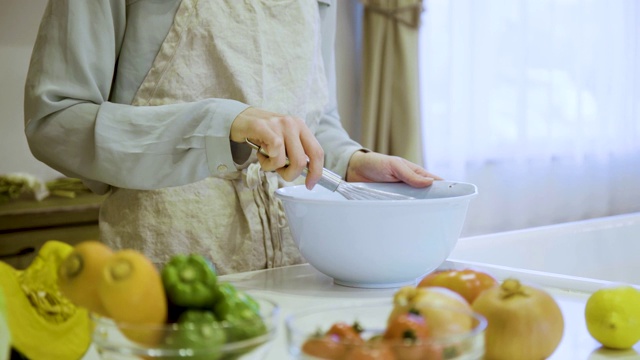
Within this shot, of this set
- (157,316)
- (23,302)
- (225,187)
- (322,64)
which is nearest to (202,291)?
(157,316)

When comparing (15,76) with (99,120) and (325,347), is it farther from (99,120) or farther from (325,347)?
(325,347)

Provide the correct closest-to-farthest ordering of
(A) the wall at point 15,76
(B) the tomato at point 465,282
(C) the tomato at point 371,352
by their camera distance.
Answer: (C) the tomato at point 371,352, (B) the tomato at point 465,282, (A) the wall at point 15,76

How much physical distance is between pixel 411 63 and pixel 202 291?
2331mm

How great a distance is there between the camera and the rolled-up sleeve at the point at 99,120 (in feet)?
3.57

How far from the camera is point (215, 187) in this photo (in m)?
1.23

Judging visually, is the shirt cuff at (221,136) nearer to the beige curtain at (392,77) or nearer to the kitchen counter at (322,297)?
the kitchen counter at (322,297)

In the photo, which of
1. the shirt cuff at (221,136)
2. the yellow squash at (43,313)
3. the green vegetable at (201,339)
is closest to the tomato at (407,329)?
the green vegetable at (201,339)

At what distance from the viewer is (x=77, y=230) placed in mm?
2385

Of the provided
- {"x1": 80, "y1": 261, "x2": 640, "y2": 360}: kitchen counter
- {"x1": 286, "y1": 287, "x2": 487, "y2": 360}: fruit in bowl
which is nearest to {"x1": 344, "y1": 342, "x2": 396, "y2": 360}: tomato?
{"x1": 286, "y1": 287, "x2": 487, "y2": 360}: fruit in bowl

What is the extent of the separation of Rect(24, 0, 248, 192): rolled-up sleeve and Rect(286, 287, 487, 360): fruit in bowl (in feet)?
1.63

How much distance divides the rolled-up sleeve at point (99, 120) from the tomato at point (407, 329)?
0.55m

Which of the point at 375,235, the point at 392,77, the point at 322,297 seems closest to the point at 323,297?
the point at 322,297

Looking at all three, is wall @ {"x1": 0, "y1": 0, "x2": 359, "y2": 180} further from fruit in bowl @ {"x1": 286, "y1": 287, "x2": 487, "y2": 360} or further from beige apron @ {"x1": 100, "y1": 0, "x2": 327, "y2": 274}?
fruit in bowl @ {"x1": 286, "y1": 287, "x2": 487, "y2": 360}

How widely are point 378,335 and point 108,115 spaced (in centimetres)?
65
